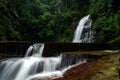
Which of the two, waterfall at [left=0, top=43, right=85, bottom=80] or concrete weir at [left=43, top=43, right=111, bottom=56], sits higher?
concrete weir at [left=43, top=43, right=111, bottom=56]

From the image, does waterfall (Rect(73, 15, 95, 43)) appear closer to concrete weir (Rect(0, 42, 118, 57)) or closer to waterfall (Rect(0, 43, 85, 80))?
concrete weir (Rect(0, 42, 118, 57))

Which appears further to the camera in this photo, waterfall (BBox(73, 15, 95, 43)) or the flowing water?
waterfall (BBox(73, 15, 95, 43))

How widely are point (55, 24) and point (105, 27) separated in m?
13.3

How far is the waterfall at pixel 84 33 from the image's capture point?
22.1m

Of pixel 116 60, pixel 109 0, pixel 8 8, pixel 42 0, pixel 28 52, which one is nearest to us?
pixel 116 60

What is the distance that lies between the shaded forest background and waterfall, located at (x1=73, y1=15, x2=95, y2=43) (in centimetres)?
86

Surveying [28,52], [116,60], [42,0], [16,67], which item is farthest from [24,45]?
[42,0]

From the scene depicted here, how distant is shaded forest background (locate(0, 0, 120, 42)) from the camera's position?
2520cm

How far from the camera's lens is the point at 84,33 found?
2312cm

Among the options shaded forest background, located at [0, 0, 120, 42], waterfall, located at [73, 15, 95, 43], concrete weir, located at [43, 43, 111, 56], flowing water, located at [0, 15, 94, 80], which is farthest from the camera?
shaded forest background, located at [0, 0, 120, 42]

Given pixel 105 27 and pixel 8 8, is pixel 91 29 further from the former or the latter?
pixel 8 8

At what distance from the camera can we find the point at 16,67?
47.2 feet

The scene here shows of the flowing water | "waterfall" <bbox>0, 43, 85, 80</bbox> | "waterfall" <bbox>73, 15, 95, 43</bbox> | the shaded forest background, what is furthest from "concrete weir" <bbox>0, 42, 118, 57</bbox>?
the shaded forest background

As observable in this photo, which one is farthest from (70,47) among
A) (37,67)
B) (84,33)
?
(84,33)
